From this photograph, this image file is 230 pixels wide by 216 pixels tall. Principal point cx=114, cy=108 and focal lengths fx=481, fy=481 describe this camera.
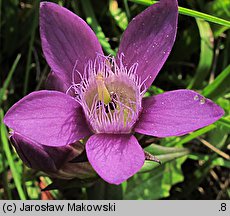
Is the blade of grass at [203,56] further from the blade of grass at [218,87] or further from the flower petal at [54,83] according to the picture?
the flower petal at [54,83]

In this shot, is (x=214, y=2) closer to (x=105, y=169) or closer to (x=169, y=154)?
(x=169, y=154)

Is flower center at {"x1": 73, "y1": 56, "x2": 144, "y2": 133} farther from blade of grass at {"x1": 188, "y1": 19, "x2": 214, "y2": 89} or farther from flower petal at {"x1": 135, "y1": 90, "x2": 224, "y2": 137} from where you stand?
blade of grass at {"x1": 188, "y1": 19, "x2": 214, "y2": 89}

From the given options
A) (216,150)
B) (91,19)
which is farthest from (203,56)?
(91,19)

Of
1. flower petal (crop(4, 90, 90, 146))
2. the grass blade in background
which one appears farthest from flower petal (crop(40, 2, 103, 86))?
the grass blade in background

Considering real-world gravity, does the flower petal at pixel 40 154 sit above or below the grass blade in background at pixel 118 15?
below

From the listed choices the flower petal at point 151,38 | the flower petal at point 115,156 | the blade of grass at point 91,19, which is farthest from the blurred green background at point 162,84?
the flower petal at point 115,156

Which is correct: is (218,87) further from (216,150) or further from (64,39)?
(64,39)
